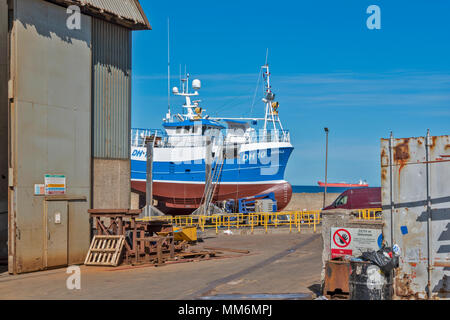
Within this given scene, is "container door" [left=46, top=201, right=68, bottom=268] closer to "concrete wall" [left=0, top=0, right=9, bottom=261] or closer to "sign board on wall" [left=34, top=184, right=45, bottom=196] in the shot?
"sign board on wall" [left=34, top=184, right=45, bottom=196]

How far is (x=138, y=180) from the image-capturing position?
156 ft

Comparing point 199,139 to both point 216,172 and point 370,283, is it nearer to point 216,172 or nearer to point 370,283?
point 216,172

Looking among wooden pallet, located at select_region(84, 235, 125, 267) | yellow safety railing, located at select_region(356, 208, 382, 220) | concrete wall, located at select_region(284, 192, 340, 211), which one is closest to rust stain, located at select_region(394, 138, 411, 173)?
wooden pallet, located at select_region(84, 235, 125, 267)

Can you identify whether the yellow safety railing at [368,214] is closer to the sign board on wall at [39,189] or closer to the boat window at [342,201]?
the boat window at [342,201]

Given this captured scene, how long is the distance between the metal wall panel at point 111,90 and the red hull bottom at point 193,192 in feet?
86.8

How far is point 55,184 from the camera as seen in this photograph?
15.2m

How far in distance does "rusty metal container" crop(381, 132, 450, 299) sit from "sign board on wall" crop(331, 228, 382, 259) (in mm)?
650

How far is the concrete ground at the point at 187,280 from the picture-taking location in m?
11.0

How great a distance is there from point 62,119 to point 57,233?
324cm

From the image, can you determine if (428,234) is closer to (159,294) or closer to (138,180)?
(159,294)

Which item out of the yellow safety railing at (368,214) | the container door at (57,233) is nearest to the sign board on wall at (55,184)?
the container door at (57,233)
